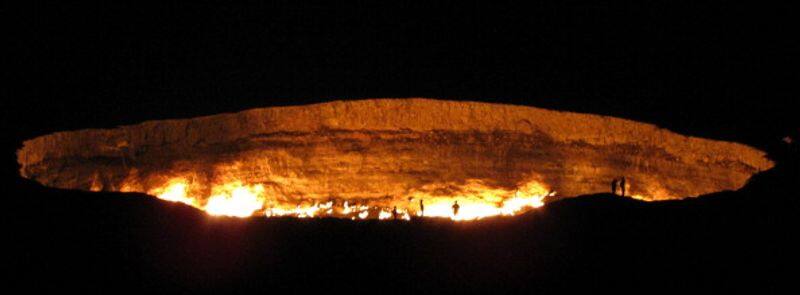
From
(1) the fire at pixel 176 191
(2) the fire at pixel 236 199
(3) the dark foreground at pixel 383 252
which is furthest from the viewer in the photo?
(2) the fire at pixel 236 199

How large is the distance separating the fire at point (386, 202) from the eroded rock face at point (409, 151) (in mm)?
46

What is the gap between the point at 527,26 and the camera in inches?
259

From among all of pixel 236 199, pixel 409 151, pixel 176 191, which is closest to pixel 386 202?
pixel 409 151

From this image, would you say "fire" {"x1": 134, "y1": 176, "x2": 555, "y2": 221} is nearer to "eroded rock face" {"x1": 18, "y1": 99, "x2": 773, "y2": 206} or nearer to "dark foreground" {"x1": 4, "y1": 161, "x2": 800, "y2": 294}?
"eroded rock face" {"x1": 18, "y1": 99, "x2": 773, "y2": 206}

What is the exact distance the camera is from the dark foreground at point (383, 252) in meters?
2.18

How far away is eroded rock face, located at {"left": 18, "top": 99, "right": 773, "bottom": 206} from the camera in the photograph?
459 cm

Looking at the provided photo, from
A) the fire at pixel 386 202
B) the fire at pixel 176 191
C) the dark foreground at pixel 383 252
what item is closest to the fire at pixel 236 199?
the fire at pixel 386 202

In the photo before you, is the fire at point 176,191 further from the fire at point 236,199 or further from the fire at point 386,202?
the fire at point 236,199

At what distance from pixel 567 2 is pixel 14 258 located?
5.78 meters

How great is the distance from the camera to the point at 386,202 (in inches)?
194

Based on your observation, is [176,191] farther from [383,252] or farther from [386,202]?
[383,252]

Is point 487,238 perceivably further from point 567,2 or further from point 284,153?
point 567,2

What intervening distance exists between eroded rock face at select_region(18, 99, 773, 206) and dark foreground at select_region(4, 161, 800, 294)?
2.34m

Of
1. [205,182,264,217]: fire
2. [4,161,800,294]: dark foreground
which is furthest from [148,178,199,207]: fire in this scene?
[4,161,800,294]: dark foreground
